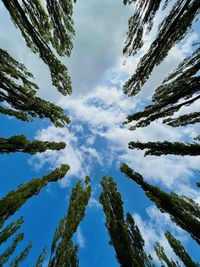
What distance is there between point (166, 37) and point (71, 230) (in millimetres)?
8093

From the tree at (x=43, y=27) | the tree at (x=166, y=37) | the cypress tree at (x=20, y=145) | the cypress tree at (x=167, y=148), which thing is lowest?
the cypress tree at (x=167, y=148)

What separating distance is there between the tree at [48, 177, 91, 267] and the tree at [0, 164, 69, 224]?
2.07 metres

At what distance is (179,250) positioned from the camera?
8.91 metres

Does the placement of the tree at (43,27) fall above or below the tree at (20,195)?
above

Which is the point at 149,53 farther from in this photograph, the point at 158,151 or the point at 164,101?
the point at 158,151

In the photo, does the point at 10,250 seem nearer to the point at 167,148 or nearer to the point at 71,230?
the point at 71,230

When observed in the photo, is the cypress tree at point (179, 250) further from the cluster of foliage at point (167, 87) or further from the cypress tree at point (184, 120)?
the cypress tree at point (184, 120)

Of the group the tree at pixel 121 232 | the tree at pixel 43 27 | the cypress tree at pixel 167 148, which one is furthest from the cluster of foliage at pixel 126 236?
the tree at pixel 43 27

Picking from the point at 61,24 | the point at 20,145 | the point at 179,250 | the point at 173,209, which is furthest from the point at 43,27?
the point at 179,250

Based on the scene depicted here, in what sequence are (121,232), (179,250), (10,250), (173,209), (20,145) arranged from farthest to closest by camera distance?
(10,250)
(179,250)
(121,232)
(173,209)
(20,145)

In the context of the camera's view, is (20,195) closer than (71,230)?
Yes

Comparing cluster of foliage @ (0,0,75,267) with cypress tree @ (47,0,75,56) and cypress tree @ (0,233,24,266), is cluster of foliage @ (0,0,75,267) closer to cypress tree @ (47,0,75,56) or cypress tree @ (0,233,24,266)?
cypress tree @ (47,0,75,56)

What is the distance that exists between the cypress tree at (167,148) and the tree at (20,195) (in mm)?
3558

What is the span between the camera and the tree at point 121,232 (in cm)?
640
